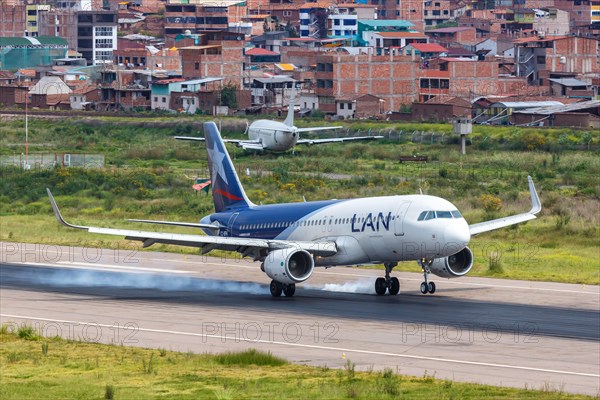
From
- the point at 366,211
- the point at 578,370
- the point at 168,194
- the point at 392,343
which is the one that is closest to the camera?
the point at 578,370

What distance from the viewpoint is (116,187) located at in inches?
4055

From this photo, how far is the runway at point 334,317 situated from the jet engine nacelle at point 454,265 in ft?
3.56

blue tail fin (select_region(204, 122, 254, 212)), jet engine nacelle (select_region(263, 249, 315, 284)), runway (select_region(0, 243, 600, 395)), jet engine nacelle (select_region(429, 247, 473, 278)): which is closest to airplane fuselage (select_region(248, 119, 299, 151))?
runway (select_region(0, 243, 600, 395))

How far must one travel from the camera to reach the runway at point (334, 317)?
3591 centimetres

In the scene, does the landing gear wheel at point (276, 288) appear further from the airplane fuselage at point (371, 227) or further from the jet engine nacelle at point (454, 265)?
the jet engine nacelle at point (454, 265)

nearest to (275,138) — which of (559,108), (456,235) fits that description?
(559,108)

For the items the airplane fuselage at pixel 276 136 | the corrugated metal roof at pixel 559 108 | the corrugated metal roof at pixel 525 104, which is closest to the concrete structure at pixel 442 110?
the corrugated metal roof at pixel 525 104

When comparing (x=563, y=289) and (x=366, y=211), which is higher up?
(x=366, y=211)

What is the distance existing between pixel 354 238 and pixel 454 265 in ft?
14.2

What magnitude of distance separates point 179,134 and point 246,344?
128582mm

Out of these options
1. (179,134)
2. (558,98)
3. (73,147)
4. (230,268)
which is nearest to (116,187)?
(230,268)

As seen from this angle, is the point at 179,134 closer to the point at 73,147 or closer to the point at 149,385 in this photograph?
the point at 73,147

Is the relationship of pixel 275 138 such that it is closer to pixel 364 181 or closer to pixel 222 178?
pixel 364 181

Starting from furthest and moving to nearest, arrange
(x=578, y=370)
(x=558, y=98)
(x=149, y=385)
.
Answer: (x=558, y=98) < (x=578, y=370) < (x=149, y=385)
